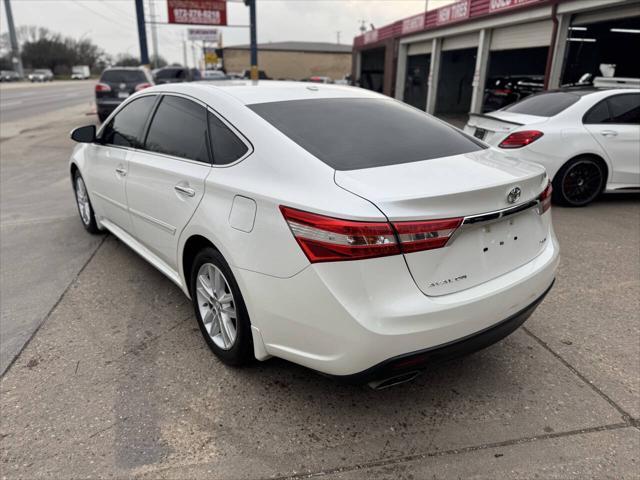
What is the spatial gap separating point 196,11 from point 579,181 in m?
20.5

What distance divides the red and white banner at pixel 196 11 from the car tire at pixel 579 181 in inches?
792

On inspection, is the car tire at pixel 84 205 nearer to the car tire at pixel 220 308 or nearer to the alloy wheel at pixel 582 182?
the car tire at pixel 220 308

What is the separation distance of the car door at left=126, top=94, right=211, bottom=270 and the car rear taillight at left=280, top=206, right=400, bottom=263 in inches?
38.2

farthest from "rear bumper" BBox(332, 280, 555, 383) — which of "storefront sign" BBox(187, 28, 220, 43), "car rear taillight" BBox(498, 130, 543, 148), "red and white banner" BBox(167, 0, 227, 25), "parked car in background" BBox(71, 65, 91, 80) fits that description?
"parked car in background" BBox(71, 65, 91, 80)

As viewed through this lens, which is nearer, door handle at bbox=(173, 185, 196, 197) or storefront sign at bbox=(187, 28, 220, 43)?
door handle at bbox=(173, 185, 196, 197)

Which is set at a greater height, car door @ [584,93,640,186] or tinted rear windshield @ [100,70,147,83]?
tinted rear windshield @ [100,70,147,83]

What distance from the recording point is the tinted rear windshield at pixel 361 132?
98.3 inches

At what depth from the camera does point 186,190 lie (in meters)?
2.91

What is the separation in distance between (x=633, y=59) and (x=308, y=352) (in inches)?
775

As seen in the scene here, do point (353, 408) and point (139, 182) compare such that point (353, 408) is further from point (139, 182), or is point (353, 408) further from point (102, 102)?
point (102, 102)

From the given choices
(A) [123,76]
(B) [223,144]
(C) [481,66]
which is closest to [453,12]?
(C) [481,66]

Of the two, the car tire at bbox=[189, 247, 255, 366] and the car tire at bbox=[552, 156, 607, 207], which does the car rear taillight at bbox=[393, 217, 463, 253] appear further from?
the car tire at bbox=[552, 156, 607, 207]

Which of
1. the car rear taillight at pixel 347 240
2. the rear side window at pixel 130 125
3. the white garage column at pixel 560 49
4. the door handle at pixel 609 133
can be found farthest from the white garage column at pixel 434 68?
the car rear taillight at pixel 347 240

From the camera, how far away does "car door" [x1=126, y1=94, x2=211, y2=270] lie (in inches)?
115
